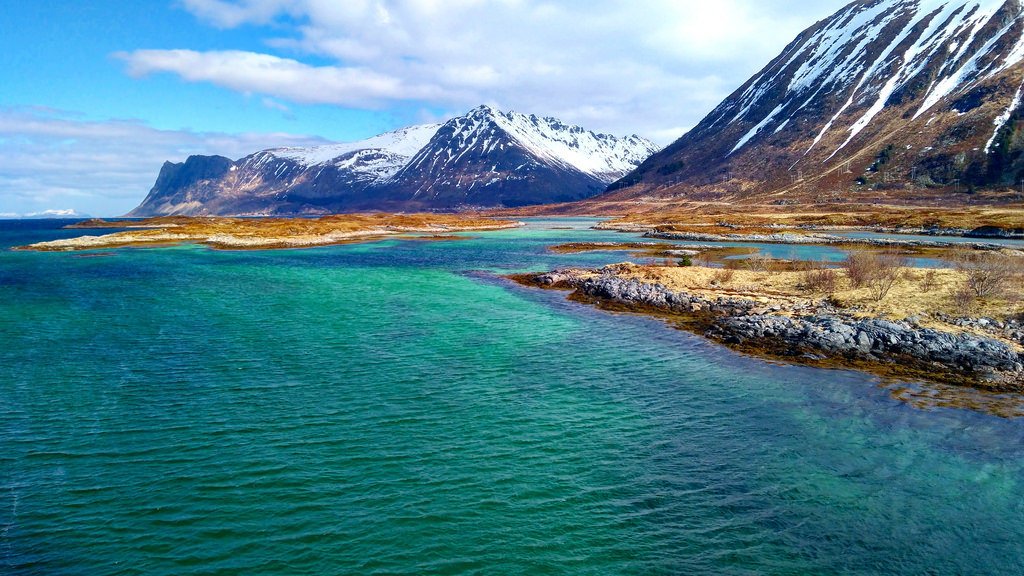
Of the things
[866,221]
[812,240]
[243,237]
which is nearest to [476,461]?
[812,240]

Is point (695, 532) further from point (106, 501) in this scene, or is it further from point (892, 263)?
point (892, 263)

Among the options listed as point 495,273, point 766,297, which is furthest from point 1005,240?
point 495,273

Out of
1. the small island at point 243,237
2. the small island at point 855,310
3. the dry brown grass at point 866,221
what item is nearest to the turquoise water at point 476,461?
the small island at point 855,310

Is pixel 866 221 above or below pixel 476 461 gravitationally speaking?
above

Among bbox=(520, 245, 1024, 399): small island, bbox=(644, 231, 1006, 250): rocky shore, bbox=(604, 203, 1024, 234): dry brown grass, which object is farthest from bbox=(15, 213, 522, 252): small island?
bbox=(520, 245, 1024, 399): small island

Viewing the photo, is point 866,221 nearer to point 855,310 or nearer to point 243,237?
point 855,310

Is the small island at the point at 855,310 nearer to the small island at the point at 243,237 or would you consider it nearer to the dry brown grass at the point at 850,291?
the dry brown grass at the point at 850,291
